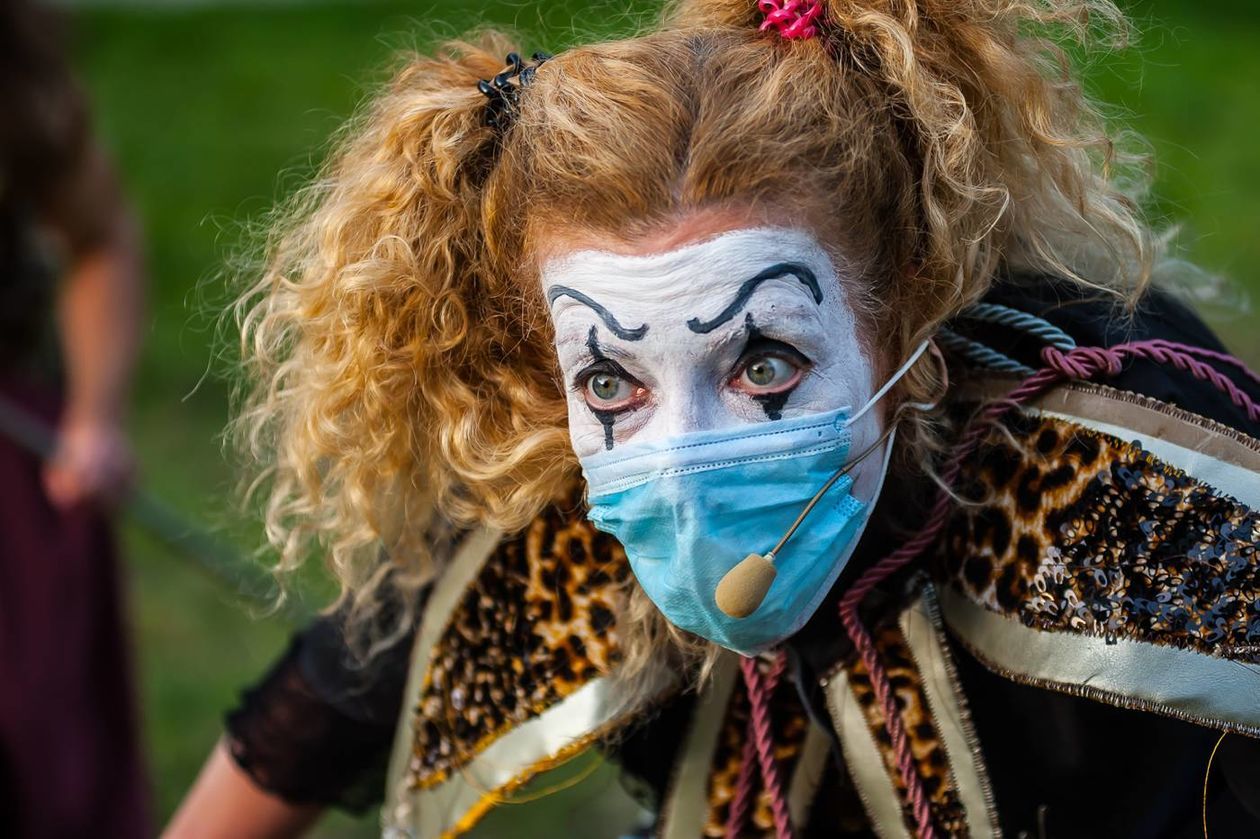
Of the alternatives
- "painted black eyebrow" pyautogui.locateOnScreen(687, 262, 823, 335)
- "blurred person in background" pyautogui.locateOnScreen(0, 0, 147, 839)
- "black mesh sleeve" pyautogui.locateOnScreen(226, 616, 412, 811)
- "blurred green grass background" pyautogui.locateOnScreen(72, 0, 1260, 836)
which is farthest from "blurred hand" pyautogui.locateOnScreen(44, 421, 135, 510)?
"painted black eyebrow" pyautogui.locateOnScreen(687, 262, 823, 335)

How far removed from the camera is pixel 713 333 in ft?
5.40

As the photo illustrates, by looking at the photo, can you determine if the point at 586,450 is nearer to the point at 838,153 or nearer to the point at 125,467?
the point at 838,153

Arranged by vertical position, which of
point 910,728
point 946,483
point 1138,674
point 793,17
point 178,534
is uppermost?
point 793,17

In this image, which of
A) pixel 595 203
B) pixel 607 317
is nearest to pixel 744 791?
pixel 607 317

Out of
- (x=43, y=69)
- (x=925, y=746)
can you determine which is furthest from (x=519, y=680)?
(x=43, y=69)

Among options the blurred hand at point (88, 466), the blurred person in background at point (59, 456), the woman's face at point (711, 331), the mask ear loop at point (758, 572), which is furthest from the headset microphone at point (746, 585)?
the blurred hand at point (88, 466)

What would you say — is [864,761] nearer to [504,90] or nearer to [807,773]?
[807,773]

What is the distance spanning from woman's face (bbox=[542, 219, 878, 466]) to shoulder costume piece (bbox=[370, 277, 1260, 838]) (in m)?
0.26

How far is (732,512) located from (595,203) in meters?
0.36

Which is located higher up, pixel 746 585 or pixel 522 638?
pixel 746 585

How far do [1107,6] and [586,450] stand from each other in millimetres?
797

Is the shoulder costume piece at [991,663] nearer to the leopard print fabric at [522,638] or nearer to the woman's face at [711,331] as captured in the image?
the leopard print fabric at [522,638]

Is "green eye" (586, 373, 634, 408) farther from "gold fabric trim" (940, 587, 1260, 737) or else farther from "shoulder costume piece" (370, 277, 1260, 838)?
"gold fabric trim" (940, 587, 1260, 737)

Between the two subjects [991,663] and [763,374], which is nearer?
[763,374]
